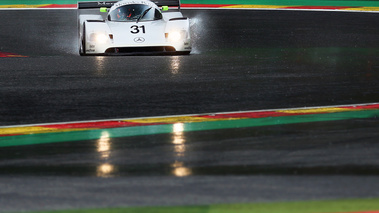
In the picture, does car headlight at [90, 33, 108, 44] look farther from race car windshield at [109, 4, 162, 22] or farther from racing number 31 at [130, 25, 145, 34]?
race car windshield at [109, 4, 162, 22]

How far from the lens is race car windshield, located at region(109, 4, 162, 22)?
14.4 meters

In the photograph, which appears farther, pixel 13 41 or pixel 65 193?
pixel 13 41

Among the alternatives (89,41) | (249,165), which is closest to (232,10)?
(89,41)

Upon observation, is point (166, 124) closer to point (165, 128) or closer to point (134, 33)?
point (165, 128)

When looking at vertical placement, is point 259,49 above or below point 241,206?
below

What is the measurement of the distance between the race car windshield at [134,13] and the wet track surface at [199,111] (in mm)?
902

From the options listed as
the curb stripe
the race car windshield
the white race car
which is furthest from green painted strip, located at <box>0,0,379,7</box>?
Answer: the curb stripe

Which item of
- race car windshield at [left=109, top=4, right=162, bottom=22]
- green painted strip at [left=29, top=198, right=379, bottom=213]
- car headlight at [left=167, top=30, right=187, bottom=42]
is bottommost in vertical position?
car headlight at [left=167, top=30, right=187, bottom=42]

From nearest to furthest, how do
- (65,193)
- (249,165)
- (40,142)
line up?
(65,193) < (249,165) < (40,142)

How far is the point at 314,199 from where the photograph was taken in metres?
5.37

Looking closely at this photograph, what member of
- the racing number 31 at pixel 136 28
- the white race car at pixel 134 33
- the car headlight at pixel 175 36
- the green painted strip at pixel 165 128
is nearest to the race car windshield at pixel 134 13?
the white race car at pixel 134 33

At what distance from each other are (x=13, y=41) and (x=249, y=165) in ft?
35.6

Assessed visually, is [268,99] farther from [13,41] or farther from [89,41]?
[13,41]

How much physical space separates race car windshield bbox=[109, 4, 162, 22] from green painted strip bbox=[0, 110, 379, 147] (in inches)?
246
